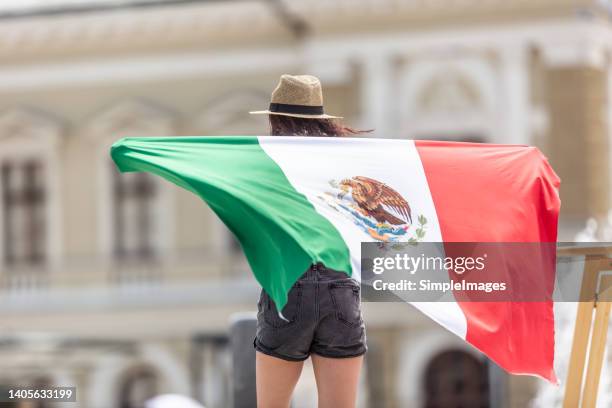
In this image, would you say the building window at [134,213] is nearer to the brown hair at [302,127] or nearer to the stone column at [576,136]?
the stone column at [576,136]

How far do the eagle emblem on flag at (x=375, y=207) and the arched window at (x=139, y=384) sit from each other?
66.7 ft

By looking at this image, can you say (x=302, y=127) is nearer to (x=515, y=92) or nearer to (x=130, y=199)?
(x=515, y=92)

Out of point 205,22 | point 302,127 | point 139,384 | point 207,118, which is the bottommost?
point 139,384

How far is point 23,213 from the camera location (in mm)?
25266

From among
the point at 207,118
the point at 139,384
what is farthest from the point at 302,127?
the point at 139,384

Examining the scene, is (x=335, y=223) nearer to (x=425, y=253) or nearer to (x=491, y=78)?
(x=425, y=253)

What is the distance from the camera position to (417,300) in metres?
4.37

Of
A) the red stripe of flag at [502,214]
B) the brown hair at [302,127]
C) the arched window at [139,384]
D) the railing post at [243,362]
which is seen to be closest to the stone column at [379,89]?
the arched window at [139,384]

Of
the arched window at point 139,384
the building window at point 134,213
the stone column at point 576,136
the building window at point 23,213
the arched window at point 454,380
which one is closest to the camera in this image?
the stone column at point 576,136

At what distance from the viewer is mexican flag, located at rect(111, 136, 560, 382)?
13.5 feet

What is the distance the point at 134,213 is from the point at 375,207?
20819mm

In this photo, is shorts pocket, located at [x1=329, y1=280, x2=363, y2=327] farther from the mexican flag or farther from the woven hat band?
the woven hat band

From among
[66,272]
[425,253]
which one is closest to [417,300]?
[425,253]

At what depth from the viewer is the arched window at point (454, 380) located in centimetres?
2312
